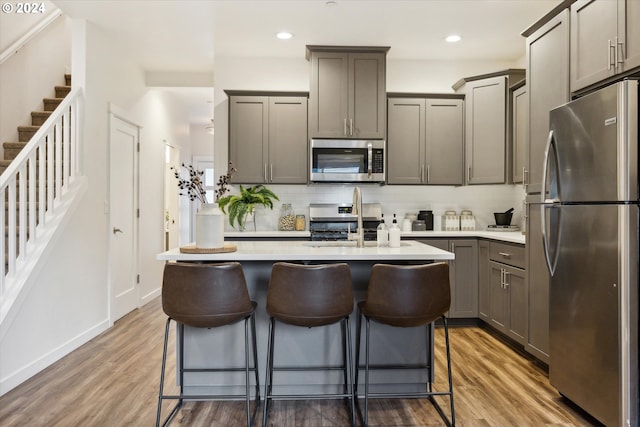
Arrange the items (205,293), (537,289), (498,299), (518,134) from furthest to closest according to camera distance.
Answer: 1. (518,134)
2. (498,299)
3. (537,289)
4. (205,293)

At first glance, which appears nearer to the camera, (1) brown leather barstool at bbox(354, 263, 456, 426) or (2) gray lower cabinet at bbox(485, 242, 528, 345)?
(1) brown leather barstool at bbox(354, 263, 456, 426)

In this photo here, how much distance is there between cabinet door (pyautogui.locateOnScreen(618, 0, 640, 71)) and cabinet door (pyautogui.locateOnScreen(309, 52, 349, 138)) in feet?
8.59

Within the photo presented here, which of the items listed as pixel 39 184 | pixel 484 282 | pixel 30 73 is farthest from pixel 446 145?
pixel 30 73


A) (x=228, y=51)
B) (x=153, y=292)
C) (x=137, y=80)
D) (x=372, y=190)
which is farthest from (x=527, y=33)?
(x=153, y=292)

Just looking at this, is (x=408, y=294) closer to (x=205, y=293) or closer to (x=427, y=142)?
(x=205, y=293)

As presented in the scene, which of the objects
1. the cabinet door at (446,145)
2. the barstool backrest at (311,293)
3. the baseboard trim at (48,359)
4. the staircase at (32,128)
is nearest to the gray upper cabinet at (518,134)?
the cabinet door at (446,145)

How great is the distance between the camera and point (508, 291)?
3668 mm

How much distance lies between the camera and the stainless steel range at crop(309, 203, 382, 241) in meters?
4.53

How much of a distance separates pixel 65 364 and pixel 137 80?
11.0 ft

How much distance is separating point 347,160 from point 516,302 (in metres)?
2.12

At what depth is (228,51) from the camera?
4.74 m

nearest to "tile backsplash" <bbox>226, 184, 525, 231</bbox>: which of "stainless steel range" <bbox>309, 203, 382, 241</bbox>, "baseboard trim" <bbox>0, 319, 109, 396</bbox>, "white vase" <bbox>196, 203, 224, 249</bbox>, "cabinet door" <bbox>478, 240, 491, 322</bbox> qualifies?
"stainless steel range" <bbox>309, 203, 382, 241</bbox>

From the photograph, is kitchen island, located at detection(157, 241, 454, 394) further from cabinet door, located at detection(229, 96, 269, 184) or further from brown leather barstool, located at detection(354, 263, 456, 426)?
cabinet door, located at detection(229, 96, 269, 184)

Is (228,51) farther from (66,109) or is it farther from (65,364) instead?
(65,364)
